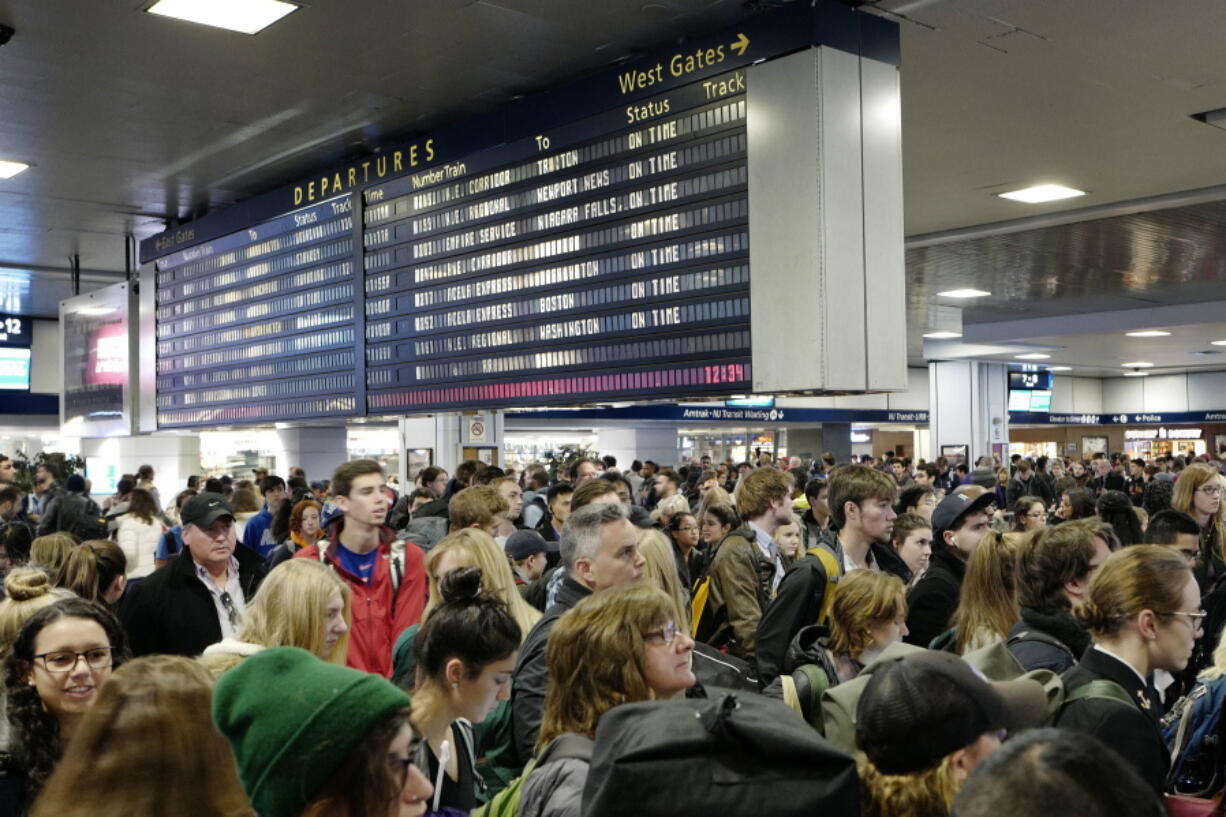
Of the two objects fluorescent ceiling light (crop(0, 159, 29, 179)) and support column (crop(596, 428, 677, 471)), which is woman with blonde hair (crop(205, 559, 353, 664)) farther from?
support column (crop(596, 428, 677, 471))

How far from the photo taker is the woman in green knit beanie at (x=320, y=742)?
5.54 ft

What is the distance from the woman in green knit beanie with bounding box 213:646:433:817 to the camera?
1688 mm

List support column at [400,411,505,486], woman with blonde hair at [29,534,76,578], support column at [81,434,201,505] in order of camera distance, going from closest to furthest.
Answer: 1. woman with blonde hair at [29,534,76,578]
2. support column at [400,411,505,486]
3. support column at [81,434,201,505]

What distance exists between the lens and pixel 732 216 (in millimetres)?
5715

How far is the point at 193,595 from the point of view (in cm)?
504

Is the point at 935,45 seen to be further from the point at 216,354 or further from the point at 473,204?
the point at 216,354

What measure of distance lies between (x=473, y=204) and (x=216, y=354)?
11.2 ft

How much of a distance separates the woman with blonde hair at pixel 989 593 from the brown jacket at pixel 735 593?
131 cm

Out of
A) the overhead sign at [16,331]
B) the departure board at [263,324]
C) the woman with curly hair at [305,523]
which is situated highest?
the overhead sign at [16,331]

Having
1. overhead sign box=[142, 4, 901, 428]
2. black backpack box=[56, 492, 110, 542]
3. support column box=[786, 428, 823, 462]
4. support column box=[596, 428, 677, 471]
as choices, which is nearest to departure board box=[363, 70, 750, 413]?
overhead sign box=[142, 4, 901, 428]

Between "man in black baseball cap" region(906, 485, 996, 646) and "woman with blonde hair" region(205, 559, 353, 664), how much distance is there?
246 cm

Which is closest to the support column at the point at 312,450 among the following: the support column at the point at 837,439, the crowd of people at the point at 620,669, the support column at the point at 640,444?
the support column at the point at 640,444

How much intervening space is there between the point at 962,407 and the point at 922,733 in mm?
27694

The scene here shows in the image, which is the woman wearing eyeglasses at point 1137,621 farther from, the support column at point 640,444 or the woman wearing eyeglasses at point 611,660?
the support column at point 640,444
